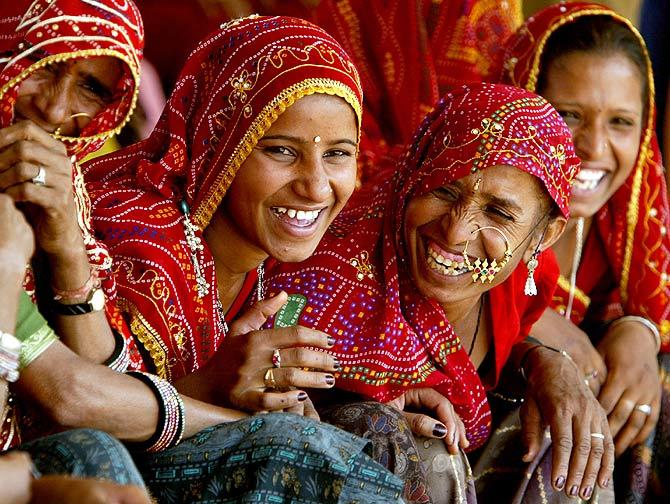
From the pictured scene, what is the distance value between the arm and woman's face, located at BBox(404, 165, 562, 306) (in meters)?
0.89

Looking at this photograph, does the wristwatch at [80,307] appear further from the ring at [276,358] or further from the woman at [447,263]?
the woman at [447,263]

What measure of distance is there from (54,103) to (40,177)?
11.1 inches

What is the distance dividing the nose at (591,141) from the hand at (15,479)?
2.24 m

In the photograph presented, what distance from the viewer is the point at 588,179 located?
3455 millimetres

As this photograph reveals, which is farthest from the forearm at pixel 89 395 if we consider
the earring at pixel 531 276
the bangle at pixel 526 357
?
the bangle at pixel 526 357

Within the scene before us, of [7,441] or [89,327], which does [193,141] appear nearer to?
[89,327]

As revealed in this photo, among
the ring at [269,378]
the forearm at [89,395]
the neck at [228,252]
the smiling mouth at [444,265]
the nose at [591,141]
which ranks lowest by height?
the forearm at [89,395]

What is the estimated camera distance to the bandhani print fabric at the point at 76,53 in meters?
2.19

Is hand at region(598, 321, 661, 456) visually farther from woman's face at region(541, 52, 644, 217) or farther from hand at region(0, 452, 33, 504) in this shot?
hand at region(0, 452, 33, 504)

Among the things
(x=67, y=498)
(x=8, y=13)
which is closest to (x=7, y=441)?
(x=67, y=498)

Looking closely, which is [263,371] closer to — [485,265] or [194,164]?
[194,164]

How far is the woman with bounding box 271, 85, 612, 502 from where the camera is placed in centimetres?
274

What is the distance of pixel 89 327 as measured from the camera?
2189 millimetres

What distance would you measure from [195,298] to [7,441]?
59 cm
